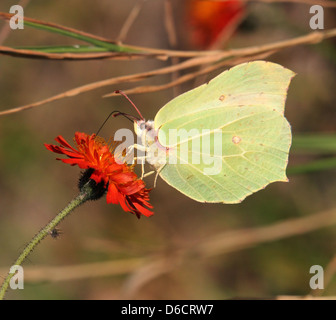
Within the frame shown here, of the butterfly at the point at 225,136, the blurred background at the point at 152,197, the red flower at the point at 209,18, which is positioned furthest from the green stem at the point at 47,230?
the red flower at the point at 209,18

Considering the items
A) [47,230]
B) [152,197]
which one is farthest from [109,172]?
[152,197]

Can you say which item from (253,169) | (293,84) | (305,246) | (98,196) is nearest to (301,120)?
(293,84)

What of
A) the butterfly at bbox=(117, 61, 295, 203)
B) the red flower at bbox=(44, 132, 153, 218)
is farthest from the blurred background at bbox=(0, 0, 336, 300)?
the red flower at bbox=(44, 132, 153, 218)

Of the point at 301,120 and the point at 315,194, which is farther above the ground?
the point at 301,120

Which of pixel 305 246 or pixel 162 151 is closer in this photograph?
pixel 162 151

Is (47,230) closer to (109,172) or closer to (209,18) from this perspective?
(109,172)

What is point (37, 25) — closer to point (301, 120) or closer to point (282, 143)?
point (282, 143)
